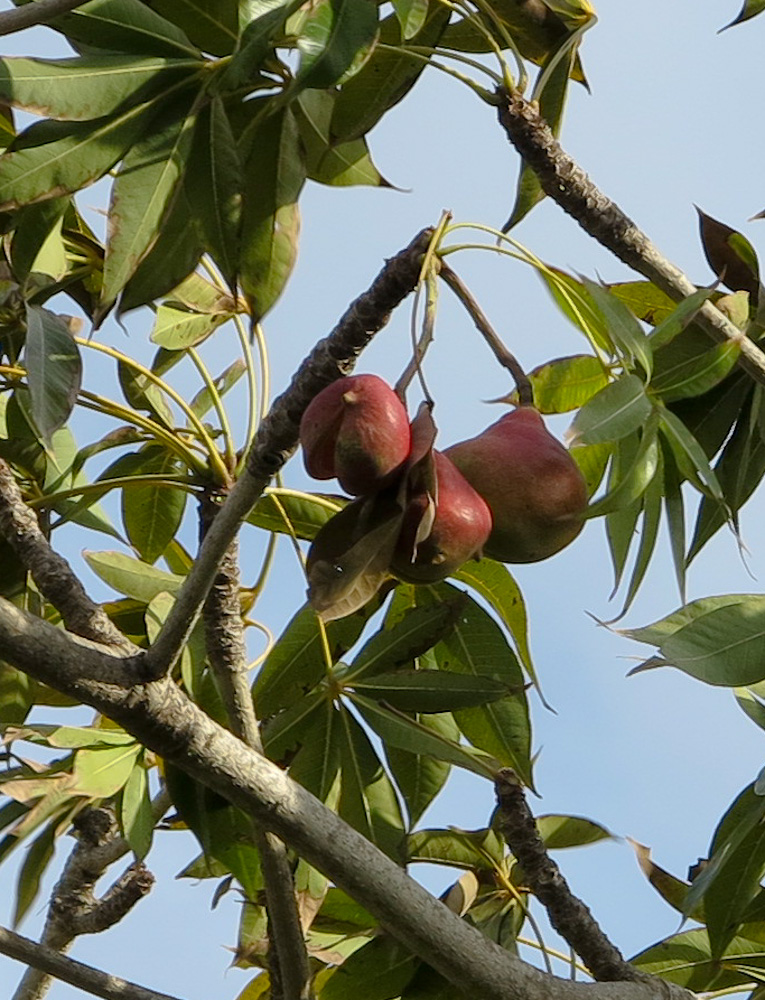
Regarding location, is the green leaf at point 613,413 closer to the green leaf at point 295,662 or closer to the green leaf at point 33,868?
the green leaf at point 295,662

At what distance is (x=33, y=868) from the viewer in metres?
1.53

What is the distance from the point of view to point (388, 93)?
135 centimetres

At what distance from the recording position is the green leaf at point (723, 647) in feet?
4.01

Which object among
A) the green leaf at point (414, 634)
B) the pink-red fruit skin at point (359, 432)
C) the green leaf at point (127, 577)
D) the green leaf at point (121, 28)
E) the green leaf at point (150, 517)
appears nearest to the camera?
the pink-red fruit skin at point (359, 432)

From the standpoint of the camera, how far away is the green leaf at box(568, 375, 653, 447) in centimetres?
101

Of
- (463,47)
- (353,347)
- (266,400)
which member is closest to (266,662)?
(266,400)

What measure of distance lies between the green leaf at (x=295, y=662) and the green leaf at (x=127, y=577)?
0.19 m

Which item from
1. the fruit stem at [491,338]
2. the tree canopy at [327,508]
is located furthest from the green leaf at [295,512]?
the fruit stem at [491,338]

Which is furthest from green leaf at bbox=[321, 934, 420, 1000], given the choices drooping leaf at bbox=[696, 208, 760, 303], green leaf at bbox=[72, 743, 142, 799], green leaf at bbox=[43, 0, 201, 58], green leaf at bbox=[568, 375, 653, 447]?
green leaf at bbox=[43, 0, 201, 58]

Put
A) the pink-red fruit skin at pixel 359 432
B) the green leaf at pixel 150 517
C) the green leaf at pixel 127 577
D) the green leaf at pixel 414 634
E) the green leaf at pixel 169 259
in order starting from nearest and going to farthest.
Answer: the pink-red fruit skin at pixel 359 432
the green leaf at pixel 169 259
the green leaf at pixel 414 634
the green leaf at pixel 127 577
the green leaf at pixel 150 517

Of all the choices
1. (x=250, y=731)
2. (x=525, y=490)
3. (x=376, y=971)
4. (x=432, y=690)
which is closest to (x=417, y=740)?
(x=432, y=690)

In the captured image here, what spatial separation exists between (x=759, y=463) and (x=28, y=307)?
2.72ft

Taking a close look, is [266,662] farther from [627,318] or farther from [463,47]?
[463,47]

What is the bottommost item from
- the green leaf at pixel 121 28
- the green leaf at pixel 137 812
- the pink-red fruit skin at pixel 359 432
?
the green leaf at pixel 137 812
